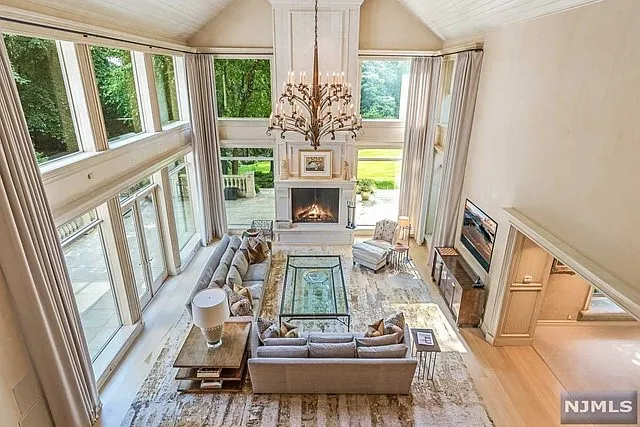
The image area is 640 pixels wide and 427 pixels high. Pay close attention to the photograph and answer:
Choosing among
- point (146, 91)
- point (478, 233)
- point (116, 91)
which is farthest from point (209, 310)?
point (478, 233)

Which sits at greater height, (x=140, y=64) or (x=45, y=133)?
(x=140, y=64)

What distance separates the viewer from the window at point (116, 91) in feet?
17.0

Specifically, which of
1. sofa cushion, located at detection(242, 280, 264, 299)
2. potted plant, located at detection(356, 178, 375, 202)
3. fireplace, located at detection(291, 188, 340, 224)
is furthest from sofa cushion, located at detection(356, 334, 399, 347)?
potted plant, located at detection(356, 178, 375, 202)

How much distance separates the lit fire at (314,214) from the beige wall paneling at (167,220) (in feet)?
9.36

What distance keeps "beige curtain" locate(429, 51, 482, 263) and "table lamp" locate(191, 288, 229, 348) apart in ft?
14.7

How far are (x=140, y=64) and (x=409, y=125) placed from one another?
5.40 meters

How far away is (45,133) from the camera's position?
13.9 feet

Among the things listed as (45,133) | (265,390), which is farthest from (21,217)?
(265,390)

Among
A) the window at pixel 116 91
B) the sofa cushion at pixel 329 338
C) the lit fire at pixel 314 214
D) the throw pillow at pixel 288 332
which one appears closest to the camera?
the sofa cushion at pixel 329 338

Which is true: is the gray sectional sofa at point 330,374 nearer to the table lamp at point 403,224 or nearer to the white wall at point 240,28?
the table lamp at point 403,224

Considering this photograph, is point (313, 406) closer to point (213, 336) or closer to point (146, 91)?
point (213, 336)

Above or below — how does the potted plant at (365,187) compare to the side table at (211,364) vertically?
above

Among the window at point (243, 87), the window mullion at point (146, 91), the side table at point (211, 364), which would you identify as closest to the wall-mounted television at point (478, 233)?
the side table at point (211, 364)

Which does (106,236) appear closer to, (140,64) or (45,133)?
(45,133)
